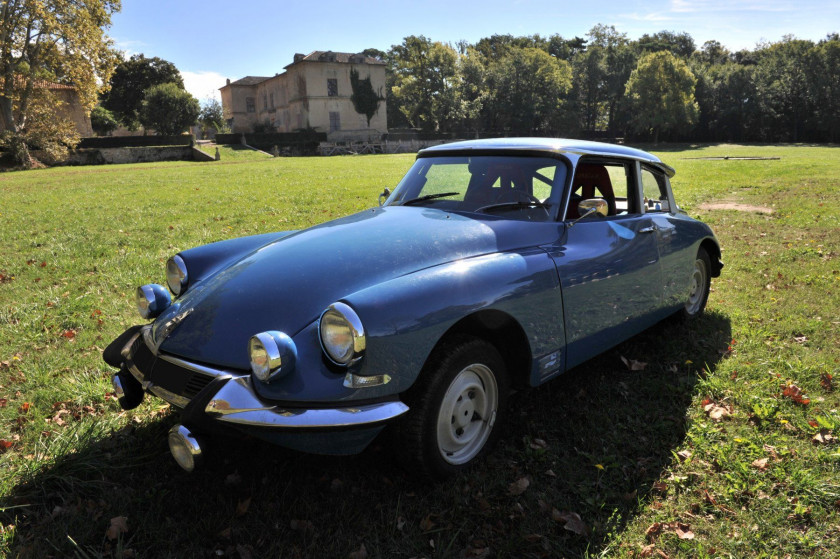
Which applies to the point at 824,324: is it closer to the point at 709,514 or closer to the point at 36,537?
the point at 709,514

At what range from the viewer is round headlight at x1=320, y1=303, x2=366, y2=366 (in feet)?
7.61

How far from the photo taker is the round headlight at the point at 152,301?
332 cm

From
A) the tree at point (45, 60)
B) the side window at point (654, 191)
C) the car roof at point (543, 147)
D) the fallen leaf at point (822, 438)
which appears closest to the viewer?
the fallen leaf at point (822, 438)

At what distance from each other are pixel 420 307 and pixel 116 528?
1718mm

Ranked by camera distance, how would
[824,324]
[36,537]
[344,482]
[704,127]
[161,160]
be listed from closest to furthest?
[36,537]
[344,482]
[824,324]
[161,160]
[704,127]

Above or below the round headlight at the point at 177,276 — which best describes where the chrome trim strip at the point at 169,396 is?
below

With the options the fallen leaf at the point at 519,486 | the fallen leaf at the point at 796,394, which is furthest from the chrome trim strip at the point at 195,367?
the fallen leaf at the point at 796,394

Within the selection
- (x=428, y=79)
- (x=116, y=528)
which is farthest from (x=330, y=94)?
(x=116, y=528)

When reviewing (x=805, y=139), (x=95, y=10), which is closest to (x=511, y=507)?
(x=95, y=10)

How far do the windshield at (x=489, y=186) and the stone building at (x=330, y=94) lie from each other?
60497 mm

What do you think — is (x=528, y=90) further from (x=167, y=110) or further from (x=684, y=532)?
(x=684, y=532)

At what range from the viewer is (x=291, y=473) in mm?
2941

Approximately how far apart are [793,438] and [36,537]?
13.2 feet

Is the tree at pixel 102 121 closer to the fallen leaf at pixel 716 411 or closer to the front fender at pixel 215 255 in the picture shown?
the front fender at pixel 215 255
